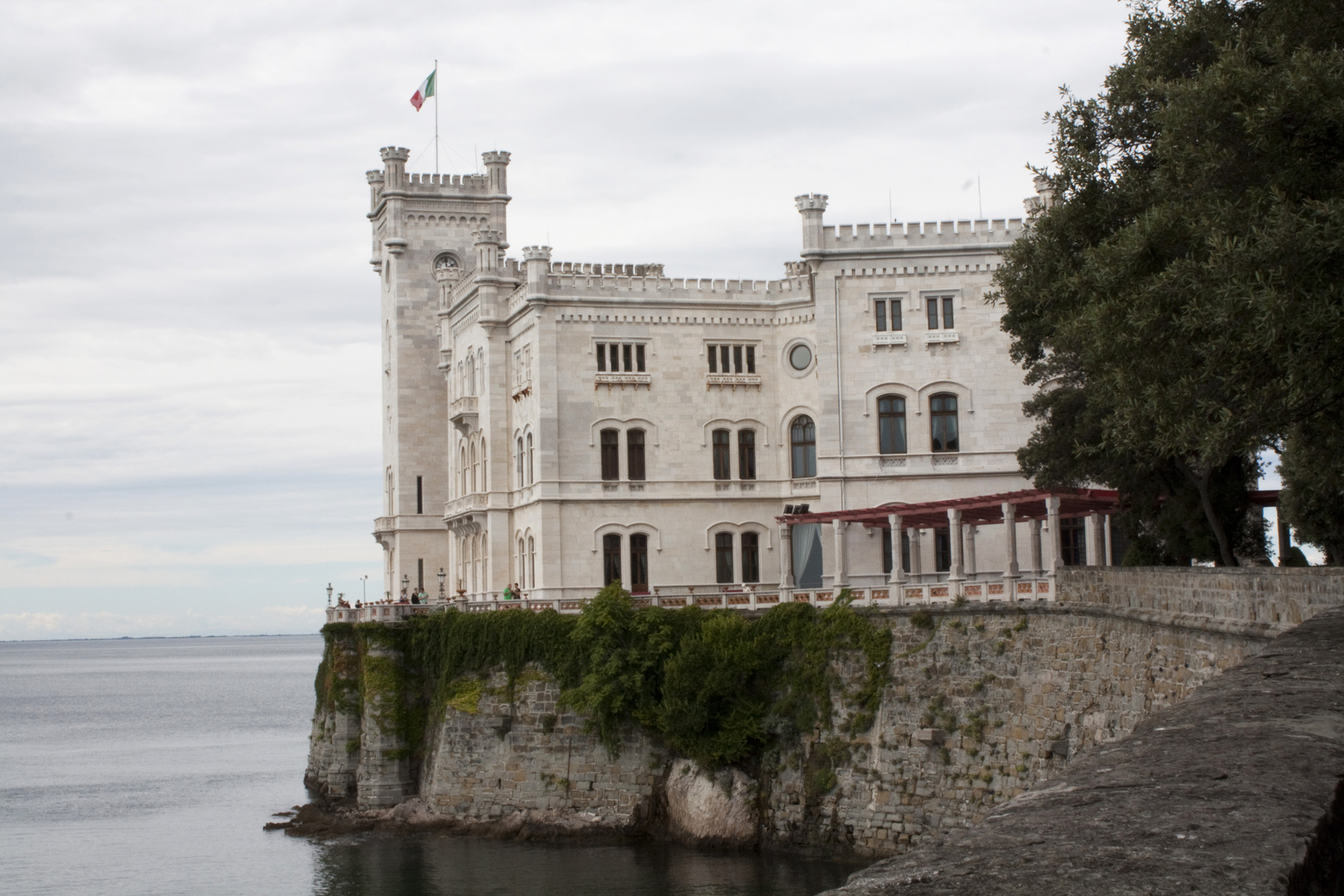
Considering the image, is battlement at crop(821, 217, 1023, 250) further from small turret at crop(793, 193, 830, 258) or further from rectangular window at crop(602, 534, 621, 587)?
rectangular window at crop(602, 534, 621, 587)

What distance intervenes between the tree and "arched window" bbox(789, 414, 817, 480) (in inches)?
1005

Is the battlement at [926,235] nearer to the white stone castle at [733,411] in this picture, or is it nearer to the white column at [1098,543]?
the white stone castle at [733,411]

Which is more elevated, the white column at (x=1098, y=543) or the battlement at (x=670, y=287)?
the battlement at (x=670, y=287)

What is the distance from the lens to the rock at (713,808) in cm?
4022

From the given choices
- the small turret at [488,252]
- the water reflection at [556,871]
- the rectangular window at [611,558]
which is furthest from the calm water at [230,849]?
the small turret at [488,252]

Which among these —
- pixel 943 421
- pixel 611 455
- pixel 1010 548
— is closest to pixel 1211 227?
pixel 1010 548

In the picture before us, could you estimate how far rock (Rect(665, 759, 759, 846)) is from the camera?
4022 centimetres

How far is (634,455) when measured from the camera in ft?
177

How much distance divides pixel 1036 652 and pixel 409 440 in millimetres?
38123

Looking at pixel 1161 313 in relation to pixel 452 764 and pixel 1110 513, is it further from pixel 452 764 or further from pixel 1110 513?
pixel 452 764

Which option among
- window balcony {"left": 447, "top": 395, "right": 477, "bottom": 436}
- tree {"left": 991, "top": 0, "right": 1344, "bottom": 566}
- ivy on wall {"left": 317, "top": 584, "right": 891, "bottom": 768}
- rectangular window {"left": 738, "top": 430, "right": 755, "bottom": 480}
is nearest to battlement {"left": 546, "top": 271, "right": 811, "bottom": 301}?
rectangular window {"left": 738, "top": 430, "right": 755, "bottom": 480}

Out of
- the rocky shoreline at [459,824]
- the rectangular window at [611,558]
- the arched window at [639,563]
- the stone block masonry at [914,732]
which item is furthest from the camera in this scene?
the arched window at [639,563]

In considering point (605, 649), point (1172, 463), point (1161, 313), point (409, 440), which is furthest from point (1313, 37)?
point (409, 440)

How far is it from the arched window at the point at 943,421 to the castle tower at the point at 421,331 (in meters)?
→ 23.3
